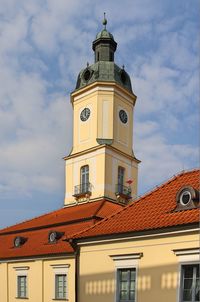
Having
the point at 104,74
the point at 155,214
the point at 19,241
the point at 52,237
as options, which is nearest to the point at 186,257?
the point at 155,214

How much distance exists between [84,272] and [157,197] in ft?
13.6

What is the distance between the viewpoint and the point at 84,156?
3177 cm

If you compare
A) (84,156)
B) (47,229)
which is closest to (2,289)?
(47,229)

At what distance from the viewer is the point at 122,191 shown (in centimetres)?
3123

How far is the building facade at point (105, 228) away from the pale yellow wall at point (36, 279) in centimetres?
5

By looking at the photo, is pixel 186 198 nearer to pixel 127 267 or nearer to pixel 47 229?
pixel 127 267

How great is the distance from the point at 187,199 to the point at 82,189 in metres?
16.6

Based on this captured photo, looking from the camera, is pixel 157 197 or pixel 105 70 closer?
pixel 157 197

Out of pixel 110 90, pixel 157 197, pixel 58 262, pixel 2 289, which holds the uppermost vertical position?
pixel 110 90

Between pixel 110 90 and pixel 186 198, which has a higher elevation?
pixel 110 90

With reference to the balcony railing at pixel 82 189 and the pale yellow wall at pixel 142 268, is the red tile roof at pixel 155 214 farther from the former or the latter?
the balcony railing at pixel 82 189

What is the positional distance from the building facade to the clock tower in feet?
0.24

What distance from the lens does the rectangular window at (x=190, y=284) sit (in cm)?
1363

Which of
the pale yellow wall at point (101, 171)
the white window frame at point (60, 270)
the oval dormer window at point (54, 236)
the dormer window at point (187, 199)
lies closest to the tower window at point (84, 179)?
the pale yellow wall at point (101, 171)
